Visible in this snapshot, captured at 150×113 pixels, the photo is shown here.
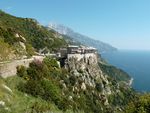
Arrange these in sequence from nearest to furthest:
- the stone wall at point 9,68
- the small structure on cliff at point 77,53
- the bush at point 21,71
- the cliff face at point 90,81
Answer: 1. the stone wall at point 9,68
2. the bush at point 21,71
3. the cliff face at point 90,81
4. the small structure on cliff at point 77,53

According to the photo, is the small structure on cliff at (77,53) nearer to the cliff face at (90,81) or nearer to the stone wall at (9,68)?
the cliff face at (90,81)

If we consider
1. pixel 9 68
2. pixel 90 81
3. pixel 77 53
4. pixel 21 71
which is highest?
pixel 9 68

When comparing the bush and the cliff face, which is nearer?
the bush

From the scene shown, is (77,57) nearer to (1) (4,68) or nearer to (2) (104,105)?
(2) (104,105)

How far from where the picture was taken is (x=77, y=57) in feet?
240

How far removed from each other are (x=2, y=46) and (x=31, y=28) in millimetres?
84412

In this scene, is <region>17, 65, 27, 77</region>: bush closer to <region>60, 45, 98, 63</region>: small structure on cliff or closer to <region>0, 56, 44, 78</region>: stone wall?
<region>0, 56, 44, 78</region>: stone wall

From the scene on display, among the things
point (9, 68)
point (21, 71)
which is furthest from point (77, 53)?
point (9, 68)

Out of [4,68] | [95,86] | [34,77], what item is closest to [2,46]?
[34,77]

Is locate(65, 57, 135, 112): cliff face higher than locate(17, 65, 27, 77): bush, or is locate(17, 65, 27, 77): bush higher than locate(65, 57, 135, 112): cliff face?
locate(17, 65, 27, 77): bush

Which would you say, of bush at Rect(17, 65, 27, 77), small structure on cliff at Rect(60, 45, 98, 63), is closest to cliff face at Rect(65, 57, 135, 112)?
small structure on cliff at Rect(60, 45, 98, 63)

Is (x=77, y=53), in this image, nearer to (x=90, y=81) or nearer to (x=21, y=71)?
(x=90, y=81)

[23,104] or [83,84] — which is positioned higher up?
[23,104]

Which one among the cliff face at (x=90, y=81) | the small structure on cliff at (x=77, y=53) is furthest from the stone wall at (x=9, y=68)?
the small structure on cliff at (x=77, y=53)
